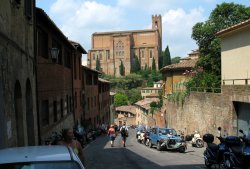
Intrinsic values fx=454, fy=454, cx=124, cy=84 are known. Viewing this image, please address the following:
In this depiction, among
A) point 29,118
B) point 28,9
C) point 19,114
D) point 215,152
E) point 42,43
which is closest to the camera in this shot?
point 19,114

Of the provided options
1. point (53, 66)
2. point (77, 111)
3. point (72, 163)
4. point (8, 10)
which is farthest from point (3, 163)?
point (77, 111)

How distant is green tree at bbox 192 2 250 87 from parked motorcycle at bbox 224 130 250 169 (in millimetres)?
18405

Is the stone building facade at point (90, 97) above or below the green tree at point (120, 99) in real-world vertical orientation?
above

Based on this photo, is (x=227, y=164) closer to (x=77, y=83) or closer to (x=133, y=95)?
(x=77, y=83)

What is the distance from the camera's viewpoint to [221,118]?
945 inches

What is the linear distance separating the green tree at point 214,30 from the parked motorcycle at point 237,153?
725 inches

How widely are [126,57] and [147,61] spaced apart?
796 centimetres

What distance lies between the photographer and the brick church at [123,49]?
169 metres

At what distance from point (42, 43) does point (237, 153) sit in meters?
11.8

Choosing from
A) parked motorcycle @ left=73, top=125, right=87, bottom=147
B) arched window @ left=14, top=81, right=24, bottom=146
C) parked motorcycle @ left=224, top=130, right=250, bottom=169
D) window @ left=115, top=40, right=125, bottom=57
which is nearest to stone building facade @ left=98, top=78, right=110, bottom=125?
parked motorcycle @ left=73, top=125, right=87, bottom=147

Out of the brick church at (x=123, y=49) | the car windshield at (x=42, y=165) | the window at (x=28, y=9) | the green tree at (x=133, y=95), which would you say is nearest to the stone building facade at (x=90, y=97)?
the window at (x=28, y=9)

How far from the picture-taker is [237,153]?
12.0 meters

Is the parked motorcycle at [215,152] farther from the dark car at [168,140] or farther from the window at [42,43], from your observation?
the window at [42,43]

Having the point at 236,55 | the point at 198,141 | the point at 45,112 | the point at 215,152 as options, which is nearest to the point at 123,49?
the point at 198,141
